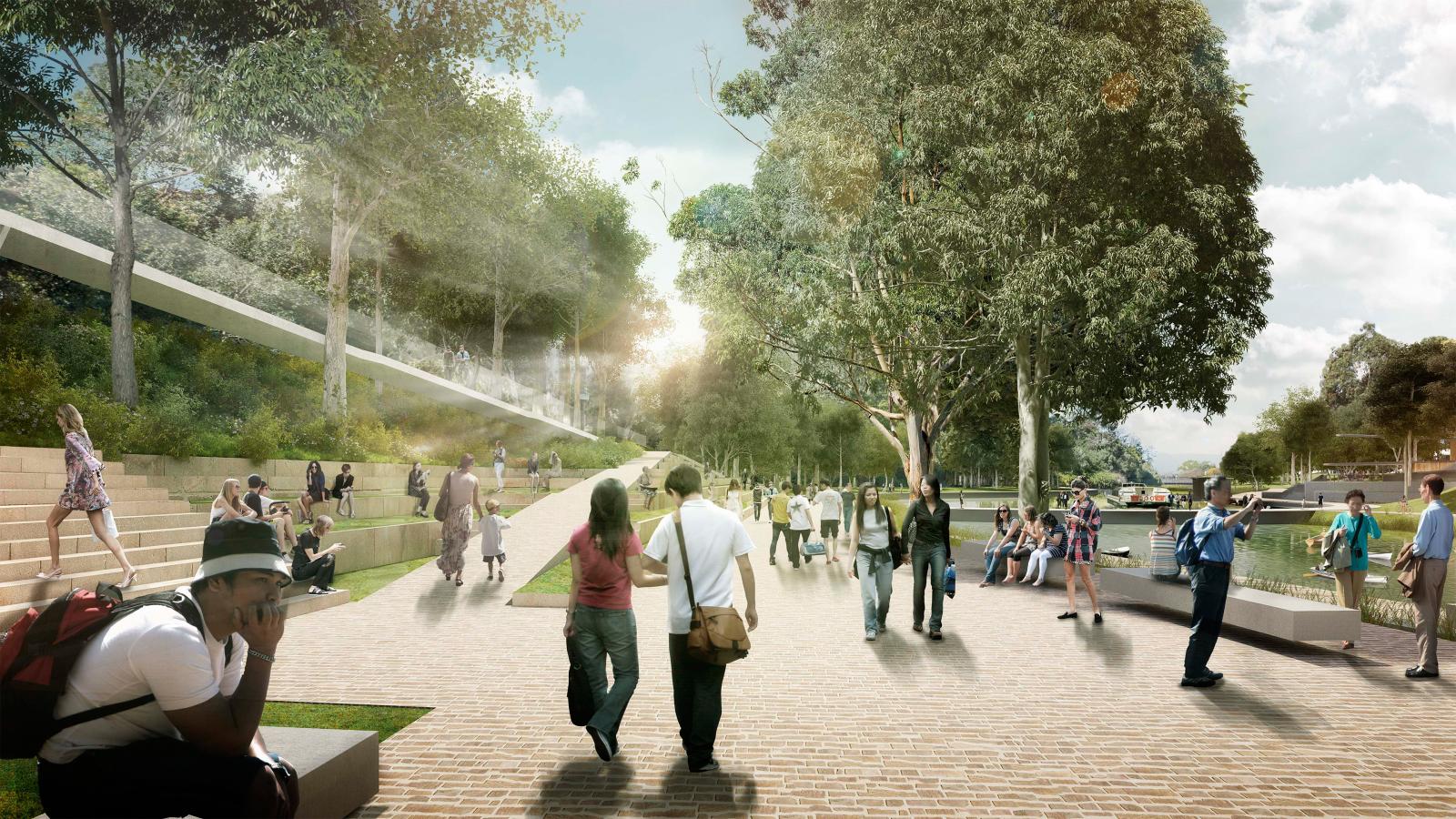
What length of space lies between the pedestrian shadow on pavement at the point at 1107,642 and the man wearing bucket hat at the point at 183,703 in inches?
298

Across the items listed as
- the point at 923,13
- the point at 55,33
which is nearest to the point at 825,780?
the point at 55,33

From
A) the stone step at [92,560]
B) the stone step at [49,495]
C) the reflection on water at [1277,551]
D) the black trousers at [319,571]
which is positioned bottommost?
the reflection on water at [1277,551]

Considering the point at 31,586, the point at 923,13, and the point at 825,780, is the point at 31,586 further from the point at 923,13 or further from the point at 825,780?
the point at 923,13

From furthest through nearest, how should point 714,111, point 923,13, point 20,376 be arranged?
1. point 714,111
2. point 923,13
3. point 20,376

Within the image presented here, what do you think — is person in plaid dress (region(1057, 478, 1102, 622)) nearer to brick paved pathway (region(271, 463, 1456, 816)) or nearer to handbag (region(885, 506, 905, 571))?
brick paved pathway (region(271, 463, 1456, 816))

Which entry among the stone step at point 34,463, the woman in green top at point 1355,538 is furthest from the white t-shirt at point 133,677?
the stone step at point 34,463

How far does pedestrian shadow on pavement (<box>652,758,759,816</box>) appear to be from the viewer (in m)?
4.38

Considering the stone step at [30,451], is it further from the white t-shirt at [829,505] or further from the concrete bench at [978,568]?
the concrete bench at [978,568]

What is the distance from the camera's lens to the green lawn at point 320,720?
193 inches

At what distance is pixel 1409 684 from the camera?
7379mm

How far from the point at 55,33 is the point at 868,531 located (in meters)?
17.4

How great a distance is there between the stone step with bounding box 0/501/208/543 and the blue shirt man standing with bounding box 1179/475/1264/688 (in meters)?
11.9

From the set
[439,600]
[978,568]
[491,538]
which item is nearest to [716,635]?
[439,600]

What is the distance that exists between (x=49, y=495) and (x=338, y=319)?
1206 centimetres
